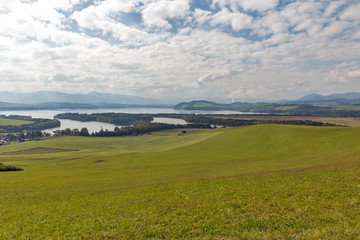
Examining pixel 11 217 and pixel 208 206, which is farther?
pixel 11 217

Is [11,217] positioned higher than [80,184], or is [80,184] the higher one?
[11,217]

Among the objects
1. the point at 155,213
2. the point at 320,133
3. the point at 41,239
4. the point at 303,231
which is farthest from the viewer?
the point at 320,133

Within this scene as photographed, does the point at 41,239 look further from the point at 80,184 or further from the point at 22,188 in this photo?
the point at 22,188

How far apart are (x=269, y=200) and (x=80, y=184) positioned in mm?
29838

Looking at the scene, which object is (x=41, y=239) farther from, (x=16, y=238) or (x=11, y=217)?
(x=11, y=217)

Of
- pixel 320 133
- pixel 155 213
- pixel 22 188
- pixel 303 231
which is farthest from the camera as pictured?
pixel 320 133

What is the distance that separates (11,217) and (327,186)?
1241 inches

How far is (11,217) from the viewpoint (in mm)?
18750

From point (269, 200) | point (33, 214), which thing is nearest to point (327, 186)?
point (269, 200)

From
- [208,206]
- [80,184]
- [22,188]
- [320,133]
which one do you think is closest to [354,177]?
[208,206]

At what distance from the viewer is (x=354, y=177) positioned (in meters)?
21.7

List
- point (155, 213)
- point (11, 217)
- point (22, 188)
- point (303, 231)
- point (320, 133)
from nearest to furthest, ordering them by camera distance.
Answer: point (303, 231) < point (155, 213) < point (11, 217) < point (22, 188) < point (320, 133)

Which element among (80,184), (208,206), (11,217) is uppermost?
(208,206)

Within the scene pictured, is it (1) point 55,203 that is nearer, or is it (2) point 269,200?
(2) point 269,200
